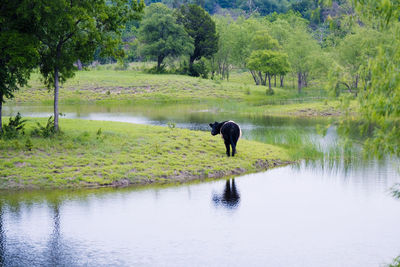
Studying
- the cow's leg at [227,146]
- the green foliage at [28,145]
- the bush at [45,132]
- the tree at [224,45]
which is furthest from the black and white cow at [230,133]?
the tree at [224,45]

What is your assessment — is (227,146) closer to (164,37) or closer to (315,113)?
(315,113)

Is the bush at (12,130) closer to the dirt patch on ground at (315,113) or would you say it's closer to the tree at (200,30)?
the dirt patch on ground at (315,113)

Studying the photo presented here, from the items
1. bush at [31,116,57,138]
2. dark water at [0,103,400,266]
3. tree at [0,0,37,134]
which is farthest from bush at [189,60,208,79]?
dark water at [0,103,400,266]

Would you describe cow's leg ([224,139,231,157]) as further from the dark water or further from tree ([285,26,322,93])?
tree ([285,26,322,93])

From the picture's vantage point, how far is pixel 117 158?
23.2 meters

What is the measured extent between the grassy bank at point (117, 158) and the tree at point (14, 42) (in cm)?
333

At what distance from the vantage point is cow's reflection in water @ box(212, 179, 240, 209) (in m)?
18.6

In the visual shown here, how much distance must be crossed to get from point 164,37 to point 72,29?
60.3 metres

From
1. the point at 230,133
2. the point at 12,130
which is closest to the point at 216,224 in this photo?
the point at 230,133

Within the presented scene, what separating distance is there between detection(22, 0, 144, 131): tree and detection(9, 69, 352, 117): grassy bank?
3156cm

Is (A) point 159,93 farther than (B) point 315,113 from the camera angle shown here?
Yes

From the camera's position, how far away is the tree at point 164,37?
82.0m

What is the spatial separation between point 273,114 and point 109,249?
40749 millimetres

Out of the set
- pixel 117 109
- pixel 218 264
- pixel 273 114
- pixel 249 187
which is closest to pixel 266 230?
pixel 218 264
